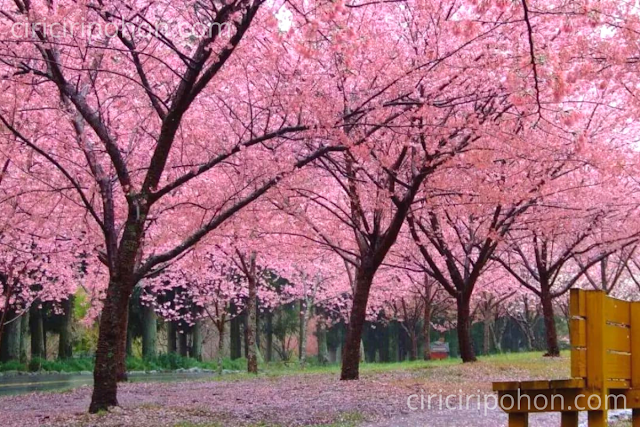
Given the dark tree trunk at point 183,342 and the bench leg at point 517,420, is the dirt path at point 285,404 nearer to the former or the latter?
the bench leg at point 517,420

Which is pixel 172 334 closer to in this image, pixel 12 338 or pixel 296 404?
pixel 12 338

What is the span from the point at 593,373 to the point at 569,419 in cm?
44

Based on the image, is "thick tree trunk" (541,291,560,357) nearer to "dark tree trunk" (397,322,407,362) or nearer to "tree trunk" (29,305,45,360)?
"tree trunk" (29,305,45,360)

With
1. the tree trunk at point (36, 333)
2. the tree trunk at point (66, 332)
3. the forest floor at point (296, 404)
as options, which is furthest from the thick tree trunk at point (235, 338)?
the forest floor at point (296, 404)

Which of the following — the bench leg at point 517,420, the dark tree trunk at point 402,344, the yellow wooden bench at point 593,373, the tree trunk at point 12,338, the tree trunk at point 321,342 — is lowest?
the dark tree trunk at point 402,344

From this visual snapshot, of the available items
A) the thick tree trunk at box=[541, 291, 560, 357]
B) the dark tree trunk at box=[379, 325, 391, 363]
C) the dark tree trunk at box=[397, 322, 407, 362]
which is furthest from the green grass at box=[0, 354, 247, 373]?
the dark tree trunk at box=[397, 322, 407, 362]

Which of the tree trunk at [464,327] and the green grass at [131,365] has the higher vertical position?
the tree trunk at [464,327]

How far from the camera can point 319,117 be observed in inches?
399

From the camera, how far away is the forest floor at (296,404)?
8.97 meters

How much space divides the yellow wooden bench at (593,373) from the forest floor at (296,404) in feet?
12.0

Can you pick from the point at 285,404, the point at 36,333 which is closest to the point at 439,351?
the point at 36,333

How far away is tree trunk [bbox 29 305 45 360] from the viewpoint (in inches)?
1363

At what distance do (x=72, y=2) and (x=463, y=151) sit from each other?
624cm

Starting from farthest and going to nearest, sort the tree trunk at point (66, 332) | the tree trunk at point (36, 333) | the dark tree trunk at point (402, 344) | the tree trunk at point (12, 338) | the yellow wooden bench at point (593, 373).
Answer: the dark tree trunk at point (402, 344), the tree trunk at point (36, 333), the tree trunk at point (66, 332), the tree trunk at point (12, 338), the yellow wooden bench at point (593, 373)
